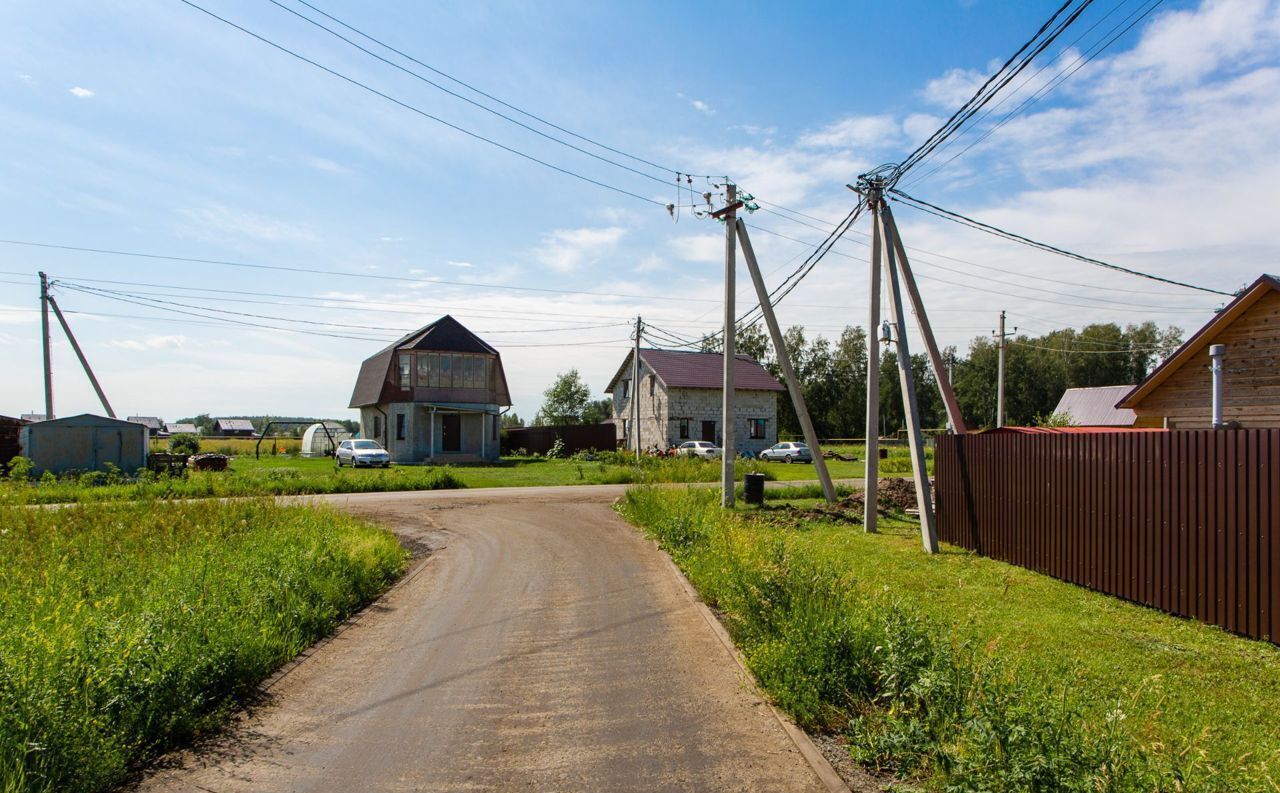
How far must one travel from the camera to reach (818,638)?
5668 mm

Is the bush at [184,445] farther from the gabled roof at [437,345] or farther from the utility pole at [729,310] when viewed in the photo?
the utility pole at [729,310]

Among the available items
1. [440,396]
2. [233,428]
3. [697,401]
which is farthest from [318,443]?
[233,428]

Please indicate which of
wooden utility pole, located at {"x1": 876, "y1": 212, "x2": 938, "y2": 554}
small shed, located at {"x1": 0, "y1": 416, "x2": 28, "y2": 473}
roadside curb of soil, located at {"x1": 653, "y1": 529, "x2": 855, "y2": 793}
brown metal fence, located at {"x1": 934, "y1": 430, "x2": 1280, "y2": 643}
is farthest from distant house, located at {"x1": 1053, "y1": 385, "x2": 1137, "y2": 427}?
small shed, located at {"x1": 0, "y1": 416, "x2": 28, "y2": 473}

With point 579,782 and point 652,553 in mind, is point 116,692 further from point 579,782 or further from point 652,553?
point 652,553

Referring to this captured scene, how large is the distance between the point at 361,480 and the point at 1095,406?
138ft

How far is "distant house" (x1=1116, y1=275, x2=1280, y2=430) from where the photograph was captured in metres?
13.6

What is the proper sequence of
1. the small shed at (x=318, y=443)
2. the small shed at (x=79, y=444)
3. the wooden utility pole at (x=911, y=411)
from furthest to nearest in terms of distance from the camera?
1. the small shed at (x=318, y=443)
2. the small shed at (x=79, y=444)
3. the wooden utility pole at (x=911, y=411)

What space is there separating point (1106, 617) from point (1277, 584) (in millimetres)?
1587

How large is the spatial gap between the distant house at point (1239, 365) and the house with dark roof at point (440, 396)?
106 feet

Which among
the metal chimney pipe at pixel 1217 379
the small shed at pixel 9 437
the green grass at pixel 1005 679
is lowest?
the green grass at pixel 1005 679

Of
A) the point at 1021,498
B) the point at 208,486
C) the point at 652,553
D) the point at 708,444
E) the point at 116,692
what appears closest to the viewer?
the point at 116,692

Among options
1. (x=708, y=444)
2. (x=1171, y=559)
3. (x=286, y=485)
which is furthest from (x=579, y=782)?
(x=708, y=444)

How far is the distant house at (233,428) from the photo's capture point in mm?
100387

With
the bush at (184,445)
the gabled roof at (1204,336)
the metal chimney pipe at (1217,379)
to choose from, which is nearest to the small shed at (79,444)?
the bush at (184,445)
